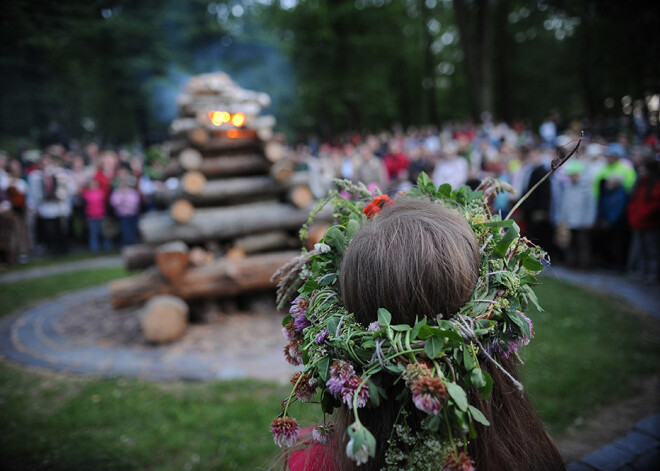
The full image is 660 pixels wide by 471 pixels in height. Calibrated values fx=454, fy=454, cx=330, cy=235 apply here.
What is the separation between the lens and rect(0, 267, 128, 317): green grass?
748cm

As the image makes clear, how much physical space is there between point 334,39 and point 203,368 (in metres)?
22.2

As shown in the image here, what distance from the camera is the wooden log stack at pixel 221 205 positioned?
20.3 ft

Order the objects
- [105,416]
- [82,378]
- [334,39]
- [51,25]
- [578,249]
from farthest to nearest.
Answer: [334,39] → [578,249] → [82,378] → [105,416] → [51,25]

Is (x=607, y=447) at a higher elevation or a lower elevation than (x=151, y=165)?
lower

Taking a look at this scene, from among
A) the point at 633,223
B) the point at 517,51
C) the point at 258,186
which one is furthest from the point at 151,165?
the point at 517,51

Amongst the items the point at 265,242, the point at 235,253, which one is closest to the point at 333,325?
the point at 235,253

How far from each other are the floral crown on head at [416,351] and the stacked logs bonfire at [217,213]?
4379 mm

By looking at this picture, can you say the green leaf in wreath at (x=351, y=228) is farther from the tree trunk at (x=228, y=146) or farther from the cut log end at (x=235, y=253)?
the tree trunk at (x=228, y=146)

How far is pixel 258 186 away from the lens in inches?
288

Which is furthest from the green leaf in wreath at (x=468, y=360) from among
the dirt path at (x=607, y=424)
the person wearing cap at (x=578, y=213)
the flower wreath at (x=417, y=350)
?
the person wearing cap at (x=578, y=213)

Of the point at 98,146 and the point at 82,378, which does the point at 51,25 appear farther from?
the point at 98,146

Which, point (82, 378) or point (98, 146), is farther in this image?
point (98, 146)

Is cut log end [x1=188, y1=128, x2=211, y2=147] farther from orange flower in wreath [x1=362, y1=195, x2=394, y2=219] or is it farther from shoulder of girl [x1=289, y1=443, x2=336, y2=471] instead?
shoulder of girl [x1=289, y1=443, x2=336, y2=471]

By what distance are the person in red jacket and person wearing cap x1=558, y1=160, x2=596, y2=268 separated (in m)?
0.69
